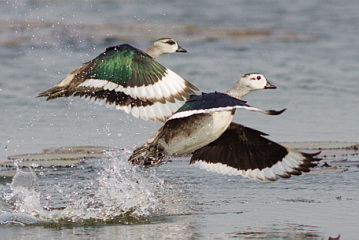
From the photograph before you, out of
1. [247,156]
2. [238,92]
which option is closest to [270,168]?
[247,156]

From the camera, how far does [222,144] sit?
8.34 m

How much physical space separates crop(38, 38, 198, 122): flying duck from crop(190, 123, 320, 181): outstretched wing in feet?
1.96

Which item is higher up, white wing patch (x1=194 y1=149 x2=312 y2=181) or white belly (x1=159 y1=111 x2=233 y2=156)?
white belly (x1=159 y1=111 x2=233 y2=156)

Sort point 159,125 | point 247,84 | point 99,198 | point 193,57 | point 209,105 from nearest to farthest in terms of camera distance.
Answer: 1. point 209,105
2. point 99,198
3. point 247,84
4. point 159,125
5. point 193,57

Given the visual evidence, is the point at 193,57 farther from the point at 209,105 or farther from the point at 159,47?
the point at 209,105

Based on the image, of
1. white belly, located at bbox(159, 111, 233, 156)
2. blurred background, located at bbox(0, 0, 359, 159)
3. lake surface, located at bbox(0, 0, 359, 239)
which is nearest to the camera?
lake surface, located at bbox(0, 0, 359, 239)

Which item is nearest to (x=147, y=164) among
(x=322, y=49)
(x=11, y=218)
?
(x=11, y=218)

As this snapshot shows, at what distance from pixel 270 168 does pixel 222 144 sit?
0.54m

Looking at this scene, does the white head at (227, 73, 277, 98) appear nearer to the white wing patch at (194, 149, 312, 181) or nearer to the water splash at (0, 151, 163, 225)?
the white wing patch at (194, 149, 312, 181)

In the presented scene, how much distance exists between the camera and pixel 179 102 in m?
8.02

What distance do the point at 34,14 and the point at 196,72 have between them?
6.42 meters

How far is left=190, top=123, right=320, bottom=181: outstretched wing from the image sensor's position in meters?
7.98

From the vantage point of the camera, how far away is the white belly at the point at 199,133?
751cm

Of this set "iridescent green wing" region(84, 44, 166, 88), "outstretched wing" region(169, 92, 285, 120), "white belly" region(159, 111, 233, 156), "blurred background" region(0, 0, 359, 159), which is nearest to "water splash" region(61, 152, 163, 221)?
"white belly" region(159, 111, 233, 156)
